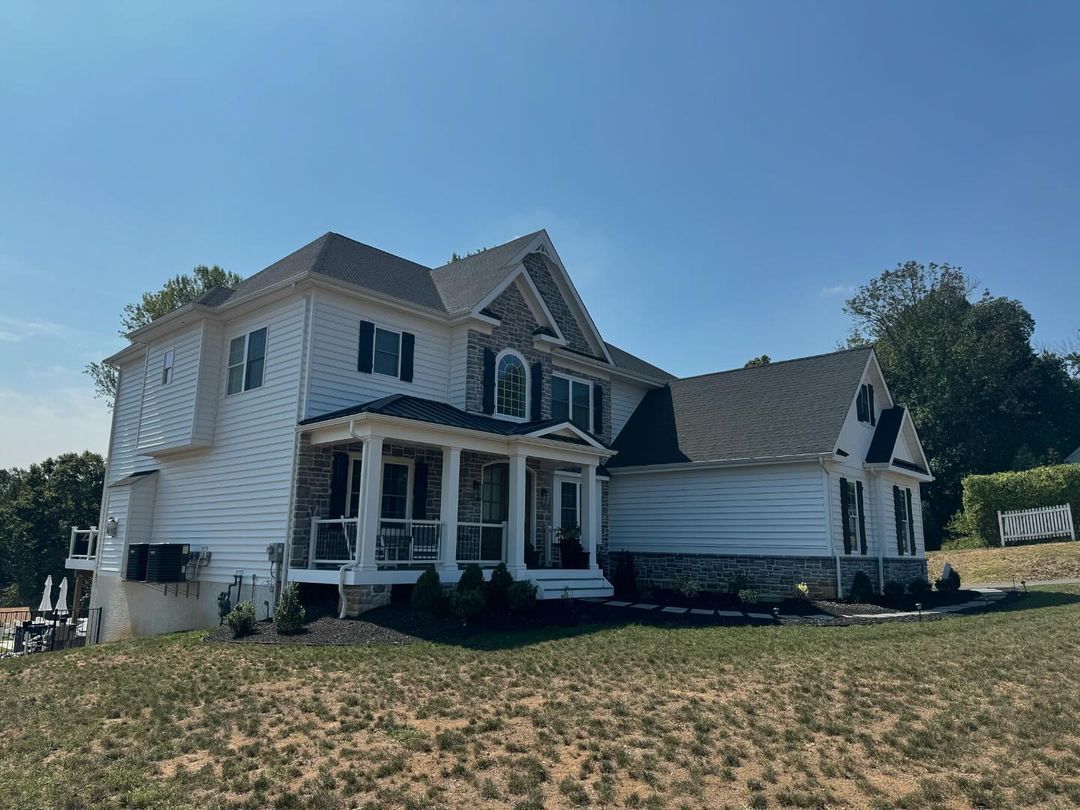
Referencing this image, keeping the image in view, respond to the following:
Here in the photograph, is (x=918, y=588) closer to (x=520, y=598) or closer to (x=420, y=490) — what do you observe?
(x=520, y=598)

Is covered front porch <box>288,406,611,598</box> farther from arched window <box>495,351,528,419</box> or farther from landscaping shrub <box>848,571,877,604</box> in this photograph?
landscaping shrub <box>848,571,877,604</box>

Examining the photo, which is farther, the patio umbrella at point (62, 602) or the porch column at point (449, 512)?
the patio umbrella at point (62, 602)

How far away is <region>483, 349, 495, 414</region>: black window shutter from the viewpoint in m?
18.9

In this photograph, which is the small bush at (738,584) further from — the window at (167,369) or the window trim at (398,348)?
the window at (167,369)

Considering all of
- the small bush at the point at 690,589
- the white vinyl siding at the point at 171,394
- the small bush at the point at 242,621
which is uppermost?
the white vinyl siding at the point at 171,394

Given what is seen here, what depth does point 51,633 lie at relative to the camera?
21.7 meters

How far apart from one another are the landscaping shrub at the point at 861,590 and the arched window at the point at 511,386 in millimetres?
9233

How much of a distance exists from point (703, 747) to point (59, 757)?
18.9ft

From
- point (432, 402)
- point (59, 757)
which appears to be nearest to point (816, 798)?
point (59, 757)

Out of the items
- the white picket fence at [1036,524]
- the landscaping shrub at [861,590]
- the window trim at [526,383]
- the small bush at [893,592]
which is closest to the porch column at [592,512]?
the window trim at [526,383]

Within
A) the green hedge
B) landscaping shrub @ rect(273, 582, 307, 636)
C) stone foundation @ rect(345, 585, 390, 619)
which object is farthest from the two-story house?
the green hedge

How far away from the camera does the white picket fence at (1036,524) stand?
28312 mm

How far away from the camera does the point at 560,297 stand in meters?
22.1

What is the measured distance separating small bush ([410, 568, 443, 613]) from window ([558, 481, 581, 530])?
724 centimetres
